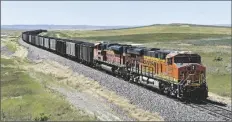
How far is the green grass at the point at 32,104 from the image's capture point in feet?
100

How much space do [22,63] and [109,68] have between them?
27.1 m

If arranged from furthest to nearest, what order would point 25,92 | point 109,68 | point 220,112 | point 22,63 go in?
point 22,63 < point 109,68 < point 25,92 < point 220,112

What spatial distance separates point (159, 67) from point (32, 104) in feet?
36.8

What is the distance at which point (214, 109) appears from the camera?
1142 inches

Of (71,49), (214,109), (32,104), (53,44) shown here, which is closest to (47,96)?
(32,104)

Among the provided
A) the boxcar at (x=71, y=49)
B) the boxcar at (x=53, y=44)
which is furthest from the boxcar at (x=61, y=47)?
the boxcar at (x=71, y=49)

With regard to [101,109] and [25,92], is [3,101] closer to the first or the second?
[25,92]

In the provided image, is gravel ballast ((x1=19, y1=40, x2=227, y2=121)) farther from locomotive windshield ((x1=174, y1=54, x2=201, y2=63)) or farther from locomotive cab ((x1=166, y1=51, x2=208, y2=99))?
locomotive windshield ((x1=174, y1=54, x2=201, y2=63))

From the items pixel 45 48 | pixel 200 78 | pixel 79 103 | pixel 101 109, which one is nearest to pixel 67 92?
pixel 79 103

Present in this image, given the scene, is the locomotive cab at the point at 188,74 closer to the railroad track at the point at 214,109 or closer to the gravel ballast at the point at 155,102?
the railroad track at the point at 214,109

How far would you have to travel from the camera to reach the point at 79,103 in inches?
1302

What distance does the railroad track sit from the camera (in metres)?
27.0

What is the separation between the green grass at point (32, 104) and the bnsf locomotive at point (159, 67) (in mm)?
7238

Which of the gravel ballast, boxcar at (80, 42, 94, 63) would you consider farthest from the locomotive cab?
boxcar at (80, 42, 94, 63)
